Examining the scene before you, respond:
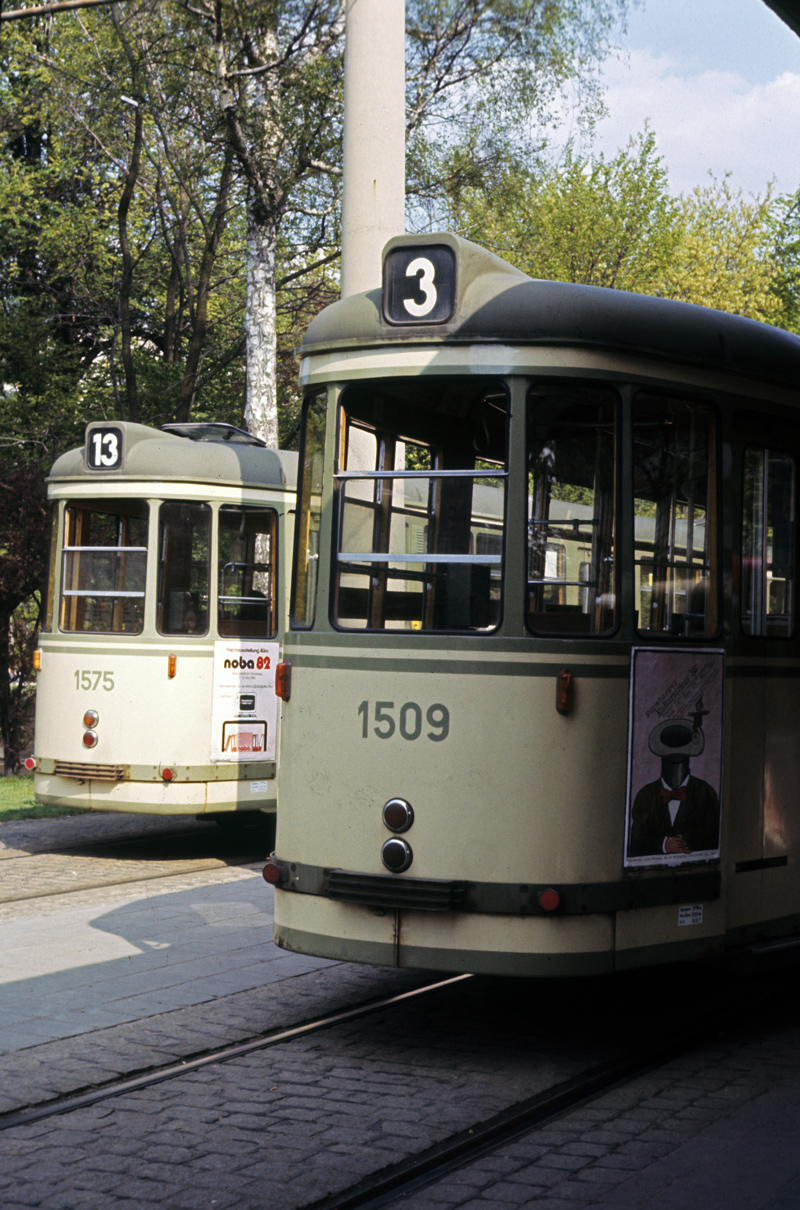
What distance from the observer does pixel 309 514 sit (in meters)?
6.44

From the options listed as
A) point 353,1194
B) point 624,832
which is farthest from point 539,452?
point 353,1194

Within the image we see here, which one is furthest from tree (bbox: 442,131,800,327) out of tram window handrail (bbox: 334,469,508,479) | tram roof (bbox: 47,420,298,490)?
tram window handrail (bbox: 334,469,508,479)

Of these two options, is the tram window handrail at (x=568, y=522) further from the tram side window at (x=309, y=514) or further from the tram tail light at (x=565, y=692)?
the tram side window at (x=309, y=514)

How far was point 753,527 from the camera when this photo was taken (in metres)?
6.59

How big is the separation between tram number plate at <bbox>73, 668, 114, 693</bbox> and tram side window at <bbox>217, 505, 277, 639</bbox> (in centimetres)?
97

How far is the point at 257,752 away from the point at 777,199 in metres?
34.5

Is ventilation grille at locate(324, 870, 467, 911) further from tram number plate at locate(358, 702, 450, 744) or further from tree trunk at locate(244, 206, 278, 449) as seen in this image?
tree trunk at locate(244, 206, 278, 449)

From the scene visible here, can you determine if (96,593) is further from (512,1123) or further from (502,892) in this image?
(512,1123)

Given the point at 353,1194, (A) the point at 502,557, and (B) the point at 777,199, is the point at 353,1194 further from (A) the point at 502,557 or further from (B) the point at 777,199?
(B) the point at 777,199

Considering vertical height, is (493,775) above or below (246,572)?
below

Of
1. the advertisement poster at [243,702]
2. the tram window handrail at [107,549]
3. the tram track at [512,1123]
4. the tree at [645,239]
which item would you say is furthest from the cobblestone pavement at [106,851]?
the tree at [645,239]

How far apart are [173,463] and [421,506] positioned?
19.7ft

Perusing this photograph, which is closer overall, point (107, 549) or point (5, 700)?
point (107, 549)

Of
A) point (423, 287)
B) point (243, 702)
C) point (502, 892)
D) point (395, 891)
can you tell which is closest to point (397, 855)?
point (395, 891)
